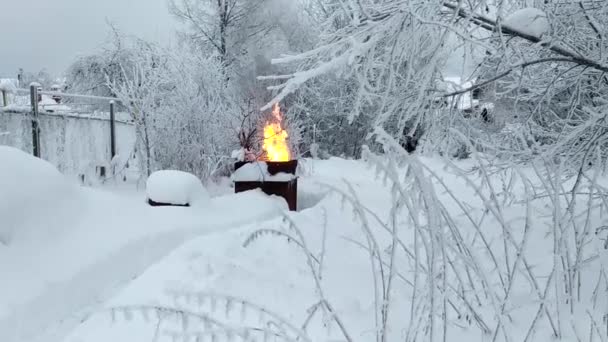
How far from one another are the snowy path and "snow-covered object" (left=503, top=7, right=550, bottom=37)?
1.73 m

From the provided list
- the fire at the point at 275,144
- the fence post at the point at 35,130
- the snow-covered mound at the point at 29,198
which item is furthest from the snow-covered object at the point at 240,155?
the snow-covered mound at the point at 29,198

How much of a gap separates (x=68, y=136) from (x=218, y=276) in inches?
216

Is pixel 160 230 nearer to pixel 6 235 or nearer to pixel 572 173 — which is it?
pixel 6 235

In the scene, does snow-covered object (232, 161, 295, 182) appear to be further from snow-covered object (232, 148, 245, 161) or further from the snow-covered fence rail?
the snow-covered fence rail

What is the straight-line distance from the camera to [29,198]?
350cm

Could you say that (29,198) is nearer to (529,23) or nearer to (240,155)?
(529,23)

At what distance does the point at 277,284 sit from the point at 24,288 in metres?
1.53

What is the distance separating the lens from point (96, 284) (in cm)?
337

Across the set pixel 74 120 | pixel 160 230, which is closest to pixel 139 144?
pixel 74 120

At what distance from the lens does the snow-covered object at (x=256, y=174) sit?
22.2 feet

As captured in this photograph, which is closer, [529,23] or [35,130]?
[529,23]

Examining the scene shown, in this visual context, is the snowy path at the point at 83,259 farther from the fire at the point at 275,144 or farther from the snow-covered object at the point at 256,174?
the fire at the point at 275,144

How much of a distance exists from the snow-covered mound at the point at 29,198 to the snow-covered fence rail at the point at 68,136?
3380 mm

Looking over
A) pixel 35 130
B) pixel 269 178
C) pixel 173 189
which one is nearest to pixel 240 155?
pixel 269 178
